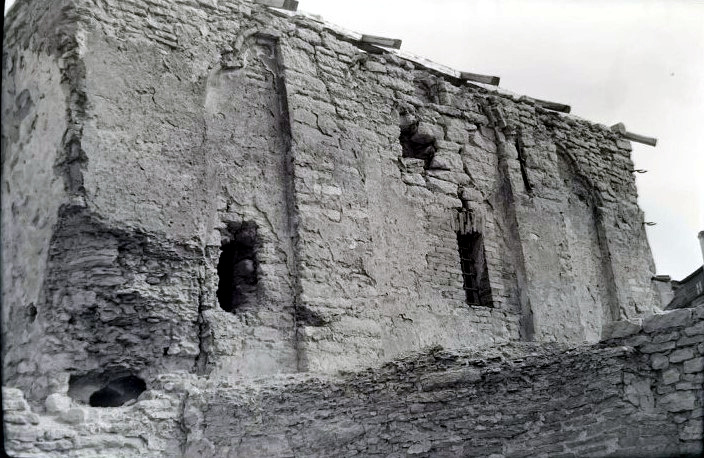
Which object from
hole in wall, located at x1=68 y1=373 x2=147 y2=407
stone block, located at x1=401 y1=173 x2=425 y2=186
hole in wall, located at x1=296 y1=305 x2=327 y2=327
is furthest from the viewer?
stone block, located at x1=401 y1=173 x2=425 y2=186

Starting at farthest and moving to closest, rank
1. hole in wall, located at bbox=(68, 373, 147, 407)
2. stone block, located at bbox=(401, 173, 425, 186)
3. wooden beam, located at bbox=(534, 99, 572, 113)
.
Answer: wooden beam, located at bbox=(534, 99, 572, 113) → stone block, located at bbox=(401, 173, 425, 186) → hole in wall, located at bbox=(68, 373, 147, 407)

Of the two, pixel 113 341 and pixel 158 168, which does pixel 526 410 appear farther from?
pixel 158 168

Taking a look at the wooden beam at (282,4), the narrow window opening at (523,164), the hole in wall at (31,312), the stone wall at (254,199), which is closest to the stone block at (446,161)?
the stone wall at (254,199)

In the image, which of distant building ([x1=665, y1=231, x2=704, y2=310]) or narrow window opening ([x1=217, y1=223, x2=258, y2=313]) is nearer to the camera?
narrow window opening ([x1=217, y1=223, x2=258, y2=313])

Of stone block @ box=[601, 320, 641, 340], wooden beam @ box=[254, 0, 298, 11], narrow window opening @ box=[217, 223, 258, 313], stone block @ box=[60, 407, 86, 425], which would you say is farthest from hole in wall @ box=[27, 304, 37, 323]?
stone block @ box=[601, 320, 641, 340]

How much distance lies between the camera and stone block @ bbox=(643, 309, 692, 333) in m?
5.35

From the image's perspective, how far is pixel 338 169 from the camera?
25.8 feet

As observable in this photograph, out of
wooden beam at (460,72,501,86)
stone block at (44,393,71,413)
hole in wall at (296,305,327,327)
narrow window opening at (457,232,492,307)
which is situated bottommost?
stone block at (44,393,71,413)

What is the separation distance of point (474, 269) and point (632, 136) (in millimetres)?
3820

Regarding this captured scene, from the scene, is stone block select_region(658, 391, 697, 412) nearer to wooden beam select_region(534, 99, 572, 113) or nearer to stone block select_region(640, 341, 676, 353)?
stone block select_region(640, 341, 676, 353)

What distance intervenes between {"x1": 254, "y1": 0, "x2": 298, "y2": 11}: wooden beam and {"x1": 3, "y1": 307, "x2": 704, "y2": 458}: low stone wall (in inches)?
156

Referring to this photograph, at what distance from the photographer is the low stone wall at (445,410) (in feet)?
17.4

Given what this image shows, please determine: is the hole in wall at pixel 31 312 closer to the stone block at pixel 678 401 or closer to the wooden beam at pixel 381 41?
the wooden beam at pixel 381 41

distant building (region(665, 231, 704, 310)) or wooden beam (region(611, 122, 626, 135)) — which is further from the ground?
wooden beam (region(611, 122, 626, 135))
